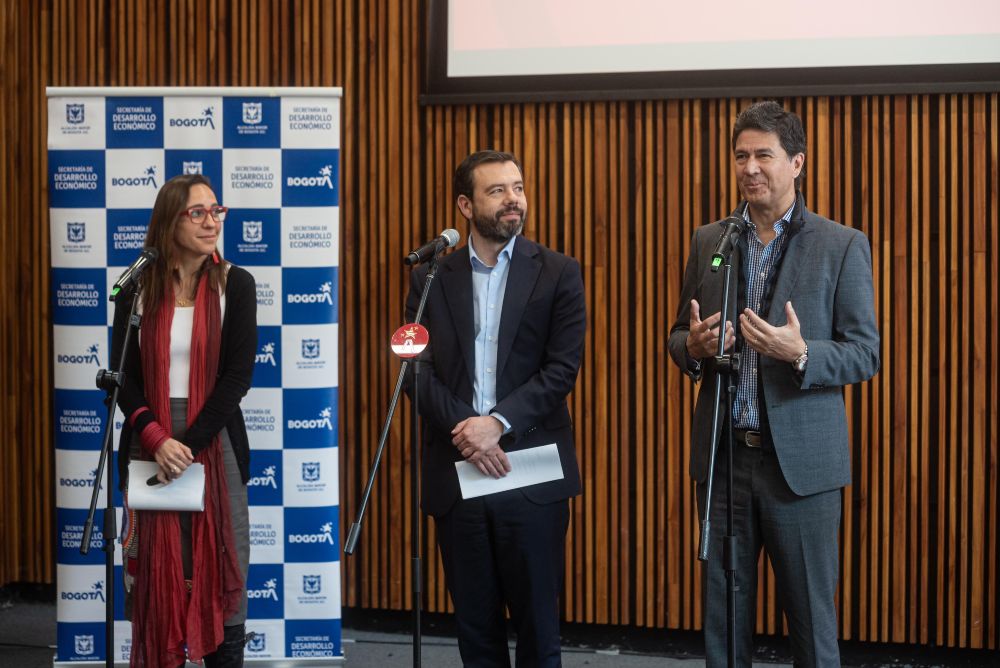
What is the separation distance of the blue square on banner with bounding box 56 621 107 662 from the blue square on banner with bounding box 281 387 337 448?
3.60 ft

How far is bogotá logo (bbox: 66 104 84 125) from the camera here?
399 cm

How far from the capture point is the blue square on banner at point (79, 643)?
13.1ft

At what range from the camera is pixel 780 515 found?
2650 millimetres

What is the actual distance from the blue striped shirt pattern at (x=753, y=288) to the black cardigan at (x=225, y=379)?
1.62 metres

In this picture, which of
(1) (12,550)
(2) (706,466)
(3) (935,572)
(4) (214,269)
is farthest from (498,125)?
(1) (12,550)

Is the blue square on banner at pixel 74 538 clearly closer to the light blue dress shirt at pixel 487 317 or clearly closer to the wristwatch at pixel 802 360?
the light blue dress shirt at pixel 487 317

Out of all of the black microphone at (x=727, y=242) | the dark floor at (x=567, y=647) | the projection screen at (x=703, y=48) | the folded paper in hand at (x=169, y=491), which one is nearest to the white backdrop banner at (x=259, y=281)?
the dark floor at (x=567, y=647)

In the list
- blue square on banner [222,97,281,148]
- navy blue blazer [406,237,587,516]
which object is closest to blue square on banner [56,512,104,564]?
blue square on banner [222,97,281,148]

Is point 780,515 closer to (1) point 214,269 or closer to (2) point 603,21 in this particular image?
(1) point 214,269

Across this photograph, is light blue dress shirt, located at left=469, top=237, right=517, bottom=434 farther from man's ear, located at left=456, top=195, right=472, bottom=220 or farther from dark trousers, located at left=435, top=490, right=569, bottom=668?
dark trousers, located at left=435, top=490, right=569, bottom=668

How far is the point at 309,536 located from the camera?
402 centimetres

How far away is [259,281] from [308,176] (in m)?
0.48

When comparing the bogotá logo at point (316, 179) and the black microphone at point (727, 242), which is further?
the bogotá logo at point (316, 179)

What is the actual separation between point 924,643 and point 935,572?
0.31 m
